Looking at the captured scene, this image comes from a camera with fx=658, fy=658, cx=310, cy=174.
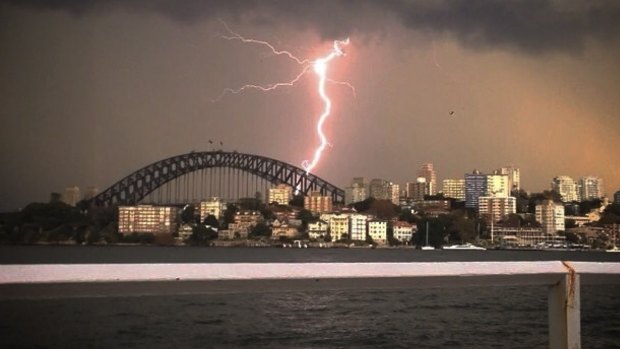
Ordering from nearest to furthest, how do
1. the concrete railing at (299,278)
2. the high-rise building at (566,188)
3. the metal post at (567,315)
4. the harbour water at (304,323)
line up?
the concrete railing at (299,278)
the metal post at (567,315)
the harbour water at (304,323)
the high-rise building at (566,188)

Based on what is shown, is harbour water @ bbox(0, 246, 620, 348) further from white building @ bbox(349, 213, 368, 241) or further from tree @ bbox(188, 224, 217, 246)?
tree @ bbox(188, 224, 217, 246)

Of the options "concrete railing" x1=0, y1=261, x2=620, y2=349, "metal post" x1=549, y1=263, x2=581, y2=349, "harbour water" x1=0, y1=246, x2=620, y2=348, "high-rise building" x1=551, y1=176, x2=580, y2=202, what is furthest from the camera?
"high-rise building" x1=551, y1=176, x2=580, y2=202

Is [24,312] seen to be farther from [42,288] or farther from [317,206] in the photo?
[317,206]

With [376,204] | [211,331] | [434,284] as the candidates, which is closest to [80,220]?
[376,204]

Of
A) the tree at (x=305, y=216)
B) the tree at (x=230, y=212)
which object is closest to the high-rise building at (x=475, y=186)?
the tree at (x=305, y=216)

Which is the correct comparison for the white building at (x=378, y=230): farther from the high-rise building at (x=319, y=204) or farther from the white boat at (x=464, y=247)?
the white boat at (x=464, y=247)

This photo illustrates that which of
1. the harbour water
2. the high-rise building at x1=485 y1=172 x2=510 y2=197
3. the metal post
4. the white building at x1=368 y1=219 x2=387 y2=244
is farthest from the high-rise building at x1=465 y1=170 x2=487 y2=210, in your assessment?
the metal post
